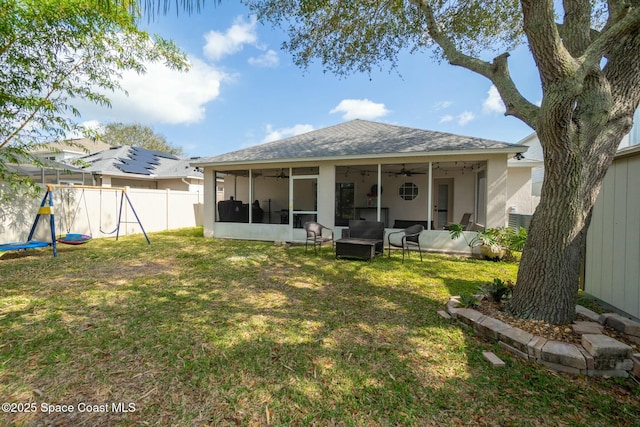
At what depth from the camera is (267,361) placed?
2.62 metres

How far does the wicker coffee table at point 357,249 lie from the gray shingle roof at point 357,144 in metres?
2.77

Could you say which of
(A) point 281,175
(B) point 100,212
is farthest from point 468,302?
(B) point 100,212

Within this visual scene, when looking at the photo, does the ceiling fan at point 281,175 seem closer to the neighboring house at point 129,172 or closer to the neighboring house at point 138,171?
the neighboring house at point 138,171

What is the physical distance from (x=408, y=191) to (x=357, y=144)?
4.38 meters

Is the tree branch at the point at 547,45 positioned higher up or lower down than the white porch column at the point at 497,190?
higher up

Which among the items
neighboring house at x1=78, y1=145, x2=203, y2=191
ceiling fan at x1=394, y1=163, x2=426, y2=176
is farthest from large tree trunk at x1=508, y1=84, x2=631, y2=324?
neighboring house at x1=78, y1=145, x2=203, y2=191

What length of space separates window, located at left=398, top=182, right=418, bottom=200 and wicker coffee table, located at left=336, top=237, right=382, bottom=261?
6079 mm

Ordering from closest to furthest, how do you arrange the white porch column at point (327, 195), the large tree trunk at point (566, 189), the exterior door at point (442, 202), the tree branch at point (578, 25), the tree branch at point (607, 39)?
the tree branch at point (607, 39), the large tree trunk at point (566, 189), the tree branch at point (578, 25), the white porch column at point (327, 195), the exterior door at point (442, 202)

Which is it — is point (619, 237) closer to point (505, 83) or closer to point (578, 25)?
point (505, 83)

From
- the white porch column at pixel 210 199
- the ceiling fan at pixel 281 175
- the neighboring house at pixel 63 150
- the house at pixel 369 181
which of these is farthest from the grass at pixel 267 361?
the ceiling fan at pixel 281 175

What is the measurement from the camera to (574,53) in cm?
333

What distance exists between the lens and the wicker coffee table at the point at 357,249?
6.78 meters

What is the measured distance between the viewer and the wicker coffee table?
6.78 metres

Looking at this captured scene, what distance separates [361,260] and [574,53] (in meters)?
5.07
